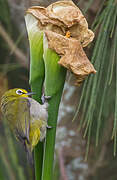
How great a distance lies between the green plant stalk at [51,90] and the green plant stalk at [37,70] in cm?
2

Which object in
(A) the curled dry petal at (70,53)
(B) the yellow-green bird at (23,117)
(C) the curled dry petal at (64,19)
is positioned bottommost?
(B) the yellow-green bird at (23,117)

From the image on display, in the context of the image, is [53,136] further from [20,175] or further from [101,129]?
[101,129]

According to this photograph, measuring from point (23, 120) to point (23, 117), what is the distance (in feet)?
0.04

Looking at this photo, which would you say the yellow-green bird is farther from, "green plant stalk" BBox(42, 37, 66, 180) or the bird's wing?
"green plant stalk" BBox(42, 37, 66, 180)

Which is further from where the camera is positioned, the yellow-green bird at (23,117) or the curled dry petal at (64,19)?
the yellow-green bird at (23,117)

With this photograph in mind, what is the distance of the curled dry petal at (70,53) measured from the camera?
54 centimetres

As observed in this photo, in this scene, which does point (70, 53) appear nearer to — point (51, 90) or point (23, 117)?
point (51, 90)

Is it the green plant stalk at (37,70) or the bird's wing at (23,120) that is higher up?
the green plant stalk at (37,70)

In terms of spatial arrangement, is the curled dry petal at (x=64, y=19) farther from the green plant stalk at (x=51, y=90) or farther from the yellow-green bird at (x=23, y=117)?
the yellow-green bird at (x=23, y=117)

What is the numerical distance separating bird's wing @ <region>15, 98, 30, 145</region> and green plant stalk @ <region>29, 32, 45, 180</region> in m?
0.21

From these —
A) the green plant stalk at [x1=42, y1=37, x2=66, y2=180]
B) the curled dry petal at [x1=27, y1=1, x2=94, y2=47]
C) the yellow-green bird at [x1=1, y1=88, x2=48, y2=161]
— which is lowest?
the yellow-green bird at [x1=1, y1=88, x2=48, y2=161]

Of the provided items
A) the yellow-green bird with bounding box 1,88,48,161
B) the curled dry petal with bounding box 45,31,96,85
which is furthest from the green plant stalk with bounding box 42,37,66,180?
the yellow-green bird with bounding box 1,88,48,161

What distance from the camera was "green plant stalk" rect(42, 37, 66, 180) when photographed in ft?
1.82

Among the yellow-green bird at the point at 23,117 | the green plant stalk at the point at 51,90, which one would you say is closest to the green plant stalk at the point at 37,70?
the green plant stalk at the point at 51,90
